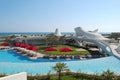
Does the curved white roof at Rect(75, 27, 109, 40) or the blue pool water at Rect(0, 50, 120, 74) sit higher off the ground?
the curved white roof at Rect(75, 27, 109, 40)

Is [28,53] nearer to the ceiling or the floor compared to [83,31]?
nearer to the floor

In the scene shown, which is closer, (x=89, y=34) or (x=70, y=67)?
(x=70, y=67)

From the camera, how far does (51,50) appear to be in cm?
3538

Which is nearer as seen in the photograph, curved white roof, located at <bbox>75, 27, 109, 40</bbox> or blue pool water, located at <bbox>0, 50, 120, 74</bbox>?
blue pool water, located at <bbox>0, 50, 120, 74</bbox>

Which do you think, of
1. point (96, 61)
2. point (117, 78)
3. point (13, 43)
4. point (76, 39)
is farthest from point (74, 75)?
point (13, 43)

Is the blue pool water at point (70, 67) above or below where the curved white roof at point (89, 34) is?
below

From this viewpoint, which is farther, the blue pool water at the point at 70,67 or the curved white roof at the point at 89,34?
the curved white roof at the point at 89,34

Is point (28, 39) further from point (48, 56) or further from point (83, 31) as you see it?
point (48, 56)

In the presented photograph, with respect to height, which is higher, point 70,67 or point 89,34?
point 89,34

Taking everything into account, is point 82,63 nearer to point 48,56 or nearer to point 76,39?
point 48,56

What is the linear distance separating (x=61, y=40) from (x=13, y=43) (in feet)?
39.5

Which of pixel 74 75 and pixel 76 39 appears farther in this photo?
pixel 76 39

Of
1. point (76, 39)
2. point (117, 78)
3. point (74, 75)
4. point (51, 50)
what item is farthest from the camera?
point (76, 39)

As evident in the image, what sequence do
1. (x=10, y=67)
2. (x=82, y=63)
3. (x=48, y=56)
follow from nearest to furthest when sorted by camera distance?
→ (x=10, y=67)
(x=82, y=63)
(x=48, y=56)
